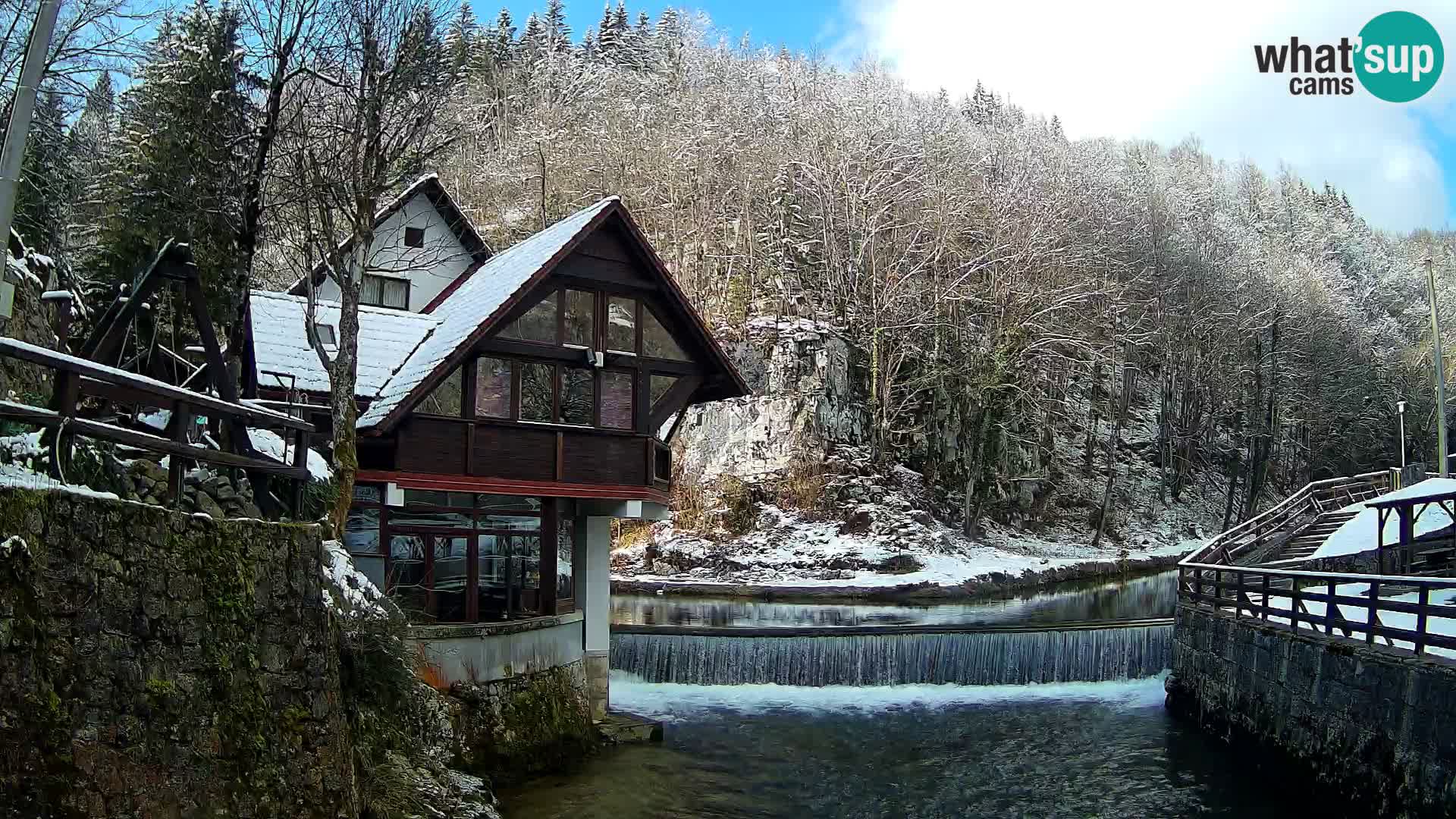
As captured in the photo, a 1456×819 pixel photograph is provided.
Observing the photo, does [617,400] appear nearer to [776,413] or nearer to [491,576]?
[491,576]

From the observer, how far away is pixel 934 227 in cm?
4738

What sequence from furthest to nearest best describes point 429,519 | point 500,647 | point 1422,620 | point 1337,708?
point 429,519, point 500,647, point 1337,708, point 1422,620

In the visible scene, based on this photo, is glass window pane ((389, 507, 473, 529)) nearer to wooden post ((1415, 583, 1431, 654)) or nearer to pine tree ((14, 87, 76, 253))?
pine tree ((14, 87, 76, 253))

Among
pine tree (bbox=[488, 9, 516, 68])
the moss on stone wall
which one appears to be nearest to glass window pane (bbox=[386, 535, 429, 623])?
the moss on stone wall

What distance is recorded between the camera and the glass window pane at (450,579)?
18031mm

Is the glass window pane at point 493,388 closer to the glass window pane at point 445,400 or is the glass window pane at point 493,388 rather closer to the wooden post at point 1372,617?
the glass window pane at point 445,400

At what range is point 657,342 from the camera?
20.0m

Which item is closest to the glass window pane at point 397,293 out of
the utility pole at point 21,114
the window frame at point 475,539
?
the window frame at point 475,539

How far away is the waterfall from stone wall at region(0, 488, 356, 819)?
44.3 feet

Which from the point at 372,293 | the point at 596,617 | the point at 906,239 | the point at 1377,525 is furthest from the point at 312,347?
the point at 906,239

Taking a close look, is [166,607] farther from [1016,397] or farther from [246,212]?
[1016,397]

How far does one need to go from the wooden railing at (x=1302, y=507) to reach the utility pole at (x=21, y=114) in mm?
28892

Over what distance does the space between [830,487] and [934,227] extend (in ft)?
38.6

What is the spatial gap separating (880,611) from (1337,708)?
1812 cm
